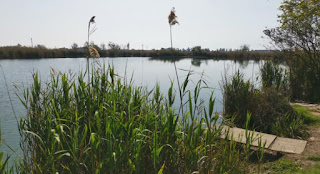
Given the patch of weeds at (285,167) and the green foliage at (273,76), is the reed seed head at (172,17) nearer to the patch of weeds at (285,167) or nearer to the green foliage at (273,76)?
the patch of weeds at (285,167)

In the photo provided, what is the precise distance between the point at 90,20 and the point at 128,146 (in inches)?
45.6

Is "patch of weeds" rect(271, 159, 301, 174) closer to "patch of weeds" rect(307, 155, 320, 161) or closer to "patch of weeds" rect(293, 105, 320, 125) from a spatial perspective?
"patch of weeds" rect(307, 155, 320, 161)

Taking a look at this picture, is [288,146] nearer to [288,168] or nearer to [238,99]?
[288,168]

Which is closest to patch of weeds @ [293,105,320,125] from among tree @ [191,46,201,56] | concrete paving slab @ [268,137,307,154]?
concrete paving slab @ [268,137,307,154]

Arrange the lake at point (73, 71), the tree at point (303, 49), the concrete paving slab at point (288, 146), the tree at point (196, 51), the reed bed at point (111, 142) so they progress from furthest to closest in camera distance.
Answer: the tree at point (196, 51) < the tree at point (303, 49) < the lake at point (73, 71) < the concrete paving slab at point (288, 146) < the reed bed at point (111, 142)

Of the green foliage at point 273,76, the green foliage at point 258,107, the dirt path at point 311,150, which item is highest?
the green foliage at point 273,76

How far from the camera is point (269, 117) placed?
5.24 metres

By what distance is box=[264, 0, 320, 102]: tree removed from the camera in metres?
7.40

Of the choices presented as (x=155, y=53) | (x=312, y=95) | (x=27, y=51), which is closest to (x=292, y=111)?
(x=312, y=95)

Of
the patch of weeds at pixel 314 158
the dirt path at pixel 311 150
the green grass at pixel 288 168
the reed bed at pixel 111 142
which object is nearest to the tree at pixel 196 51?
the dirt path at pixel 311 150

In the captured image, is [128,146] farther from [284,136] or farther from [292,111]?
[292,111]

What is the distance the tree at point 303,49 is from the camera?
24.3 feet

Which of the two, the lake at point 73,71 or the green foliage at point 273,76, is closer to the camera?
the lake at point 73,71

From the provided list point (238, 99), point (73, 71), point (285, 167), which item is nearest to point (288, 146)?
point (285, 167)
